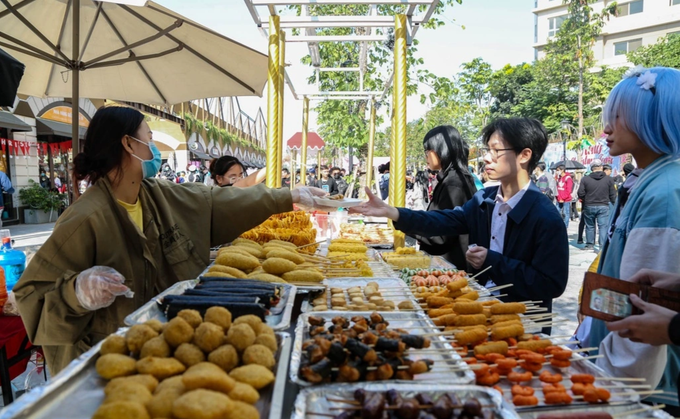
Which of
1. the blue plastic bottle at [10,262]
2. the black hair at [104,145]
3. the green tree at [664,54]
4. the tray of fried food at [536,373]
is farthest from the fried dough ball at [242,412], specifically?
the green tree at [664,54]

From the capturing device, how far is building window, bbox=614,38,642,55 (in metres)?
59.8

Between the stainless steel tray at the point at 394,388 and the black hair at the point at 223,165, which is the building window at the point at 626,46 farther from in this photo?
the stainless steel tray at the point at 394,388

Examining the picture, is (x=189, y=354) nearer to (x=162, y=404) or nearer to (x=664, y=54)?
(x=162, y=404)

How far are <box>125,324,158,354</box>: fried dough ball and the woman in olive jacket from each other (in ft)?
2.10

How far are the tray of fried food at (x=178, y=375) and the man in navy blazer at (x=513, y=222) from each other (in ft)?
5.86

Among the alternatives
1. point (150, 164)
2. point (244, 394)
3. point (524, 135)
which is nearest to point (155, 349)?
point (244, 394)

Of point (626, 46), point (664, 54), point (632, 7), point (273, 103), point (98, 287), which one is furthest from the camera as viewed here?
point (626, 46)

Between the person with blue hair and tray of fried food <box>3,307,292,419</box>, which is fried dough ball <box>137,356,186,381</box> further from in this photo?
the person with blue hair

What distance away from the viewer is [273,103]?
5129 millimetres

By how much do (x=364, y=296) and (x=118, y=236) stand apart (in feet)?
5.11

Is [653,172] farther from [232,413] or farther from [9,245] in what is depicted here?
[9,245]

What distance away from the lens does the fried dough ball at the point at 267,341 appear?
5.77 ft

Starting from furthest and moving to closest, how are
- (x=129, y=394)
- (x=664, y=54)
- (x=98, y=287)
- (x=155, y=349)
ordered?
(x=664, y=54) → (x=98, y=287) → (x=155, y=349) → (x=129, y=394)

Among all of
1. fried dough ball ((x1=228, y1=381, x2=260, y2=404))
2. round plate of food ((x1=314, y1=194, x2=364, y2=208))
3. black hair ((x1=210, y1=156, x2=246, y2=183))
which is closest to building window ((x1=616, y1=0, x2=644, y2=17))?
black hair ((x1=210, y1=156, x2=246, y2=183))
